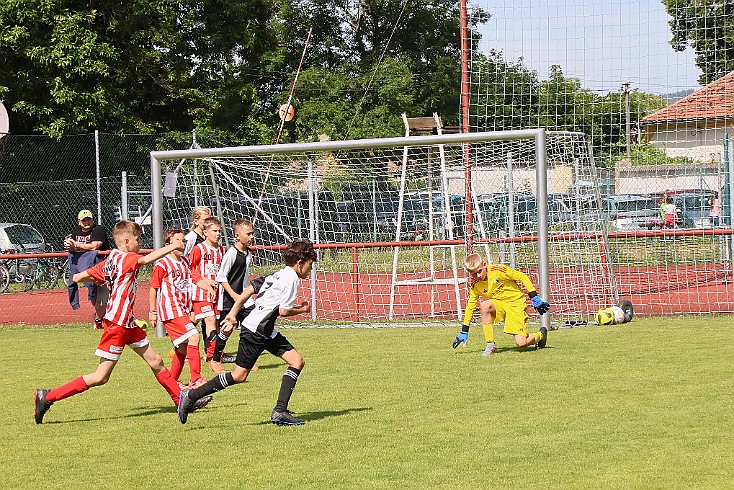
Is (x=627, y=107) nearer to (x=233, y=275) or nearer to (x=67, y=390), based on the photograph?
(x=233, y=275)

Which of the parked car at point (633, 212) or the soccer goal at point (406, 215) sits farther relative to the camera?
the parked car at point (633, 212)

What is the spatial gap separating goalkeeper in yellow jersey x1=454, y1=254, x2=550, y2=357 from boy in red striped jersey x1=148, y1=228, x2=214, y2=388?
3.09 meters

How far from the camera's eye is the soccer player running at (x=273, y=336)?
26.8ft

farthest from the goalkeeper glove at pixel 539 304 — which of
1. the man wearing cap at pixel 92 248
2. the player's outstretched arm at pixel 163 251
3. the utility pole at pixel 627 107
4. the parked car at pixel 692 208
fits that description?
the parked car at pixel 692 208

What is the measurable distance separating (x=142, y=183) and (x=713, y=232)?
13.6 meters

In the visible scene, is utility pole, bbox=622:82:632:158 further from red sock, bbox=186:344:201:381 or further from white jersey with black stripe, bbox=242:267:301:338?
white jersey with black stripe, bbox=242:267:301:338

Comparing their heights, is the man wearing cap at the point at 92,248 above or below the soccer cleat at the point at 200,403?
above

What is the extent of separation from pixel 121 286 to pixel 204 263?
2765mm

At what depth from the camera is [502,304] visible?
1206 cm

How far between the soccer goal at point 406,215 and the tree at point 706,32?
2.46 metres

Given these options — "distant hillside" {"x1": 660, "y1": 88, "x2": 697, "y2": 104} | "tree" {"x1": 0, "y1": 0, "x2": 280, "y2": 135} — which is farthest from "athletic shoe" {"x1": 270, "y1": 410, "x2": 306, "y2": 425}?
"tree" {"x1": 0, "y1": 0, "x2": 280, "y2": 135}

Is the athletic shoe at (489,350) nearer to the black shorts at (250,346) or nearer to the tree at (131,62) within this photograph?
the black shorts at (250,346)

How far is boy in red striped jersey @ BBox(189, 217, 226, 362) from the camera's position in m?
11.3

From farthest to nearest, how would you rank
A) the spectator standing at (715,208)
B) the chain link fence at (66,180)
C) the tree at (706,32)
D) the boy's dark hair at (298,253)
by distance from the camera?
the chain link fence at (66,180) < the spectator standing at (715,208) < the tree at (706,32) < the boy's dark hair at (298,253)
